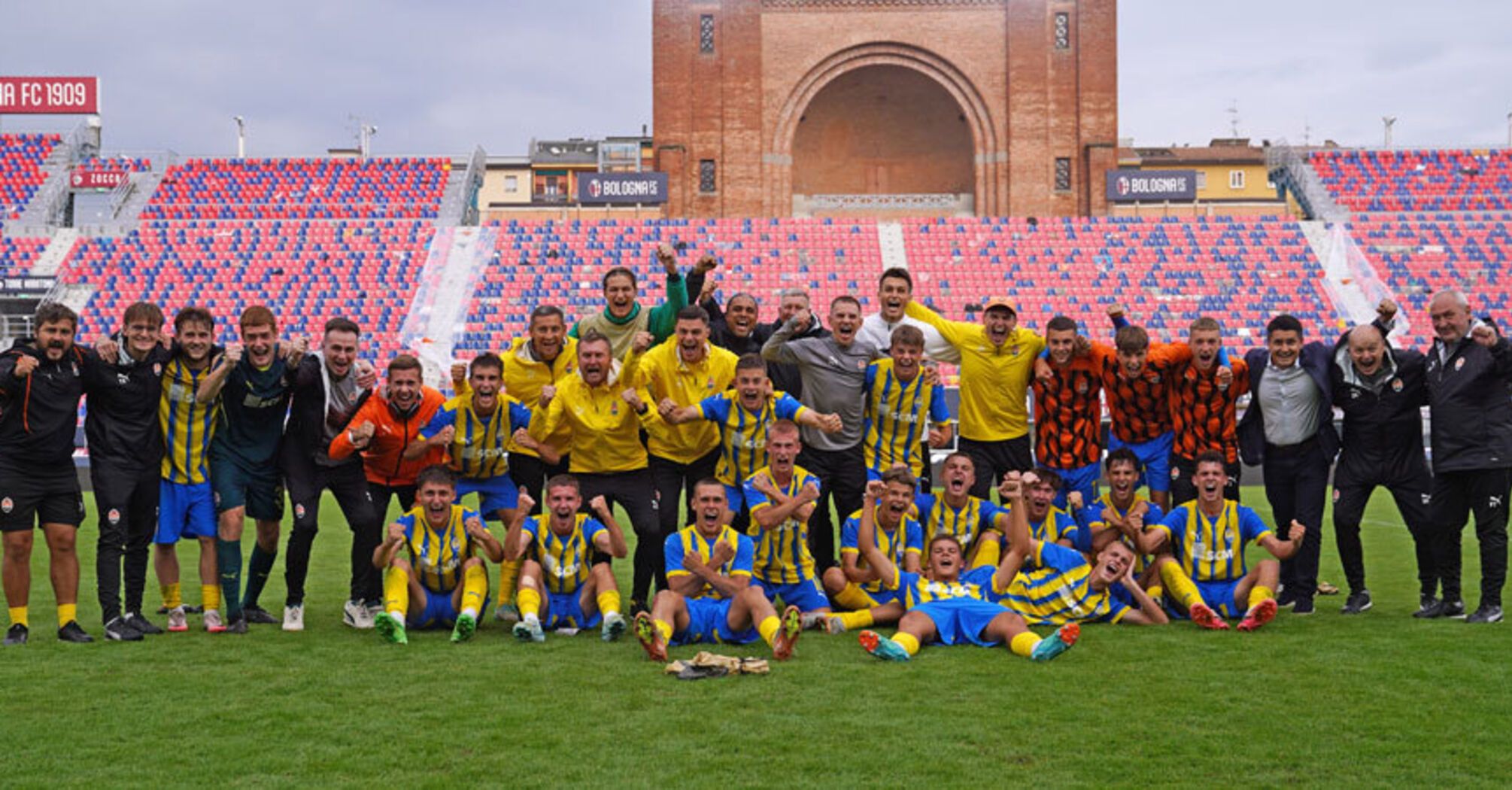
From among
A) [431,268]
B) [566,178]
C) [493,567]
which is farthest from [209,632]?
[566,178]

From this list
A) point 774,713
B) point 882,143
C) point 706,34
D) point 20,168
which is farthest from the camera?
point 882,143

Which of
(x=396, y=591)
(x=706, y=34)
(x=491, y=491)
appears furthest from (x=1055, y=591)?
(x=706, y=34)

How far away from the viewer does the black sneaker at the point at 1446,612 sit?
302 inches

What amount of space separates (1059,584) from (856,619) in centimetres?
120

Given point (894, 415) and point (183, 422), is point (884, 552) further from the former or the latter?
point (183, 422)

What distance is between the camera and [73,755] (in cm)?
467

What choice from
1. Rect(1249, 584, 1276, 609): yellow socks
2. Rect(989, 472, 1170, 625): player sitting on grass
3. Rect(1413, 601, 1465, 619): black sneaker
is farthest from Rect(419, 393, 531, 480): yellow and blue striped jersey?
Rect(1413, 601, 1465, 619): black sneaker

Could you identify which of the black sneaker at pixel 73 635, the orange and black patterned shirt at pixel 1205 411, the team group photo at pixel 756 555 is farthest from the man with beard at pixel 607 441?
the orange and black patterned shirt at pixel 1205 411

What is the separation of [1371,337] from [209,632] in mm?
7051

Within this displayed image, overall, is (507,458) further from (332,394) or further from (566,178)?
(566,178)

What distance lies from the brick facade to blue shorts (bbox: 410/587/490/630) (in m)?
34.2

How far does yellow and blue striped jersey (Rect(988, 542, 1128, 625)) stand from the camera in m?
7.38

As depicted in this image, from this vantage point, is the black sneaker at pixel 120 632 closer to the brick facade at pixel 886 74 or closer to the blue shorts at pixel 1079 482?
the blue shorts at pixel 1079 482

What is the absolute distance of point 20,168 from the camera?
3944 centimetres
